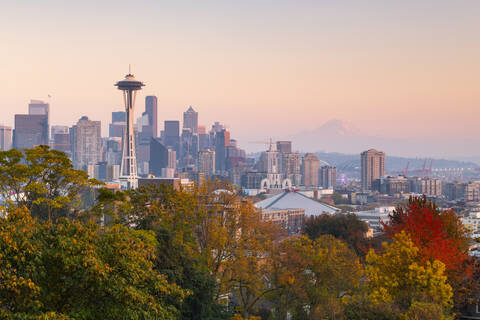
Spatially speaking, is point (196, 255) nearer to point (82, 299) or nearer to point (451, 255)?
point (451, 255)

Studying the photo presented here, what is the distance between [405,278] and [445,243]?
4.12 metres

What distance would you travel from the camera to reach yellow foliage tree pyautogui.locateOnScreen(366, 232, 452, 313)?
81.7 feet

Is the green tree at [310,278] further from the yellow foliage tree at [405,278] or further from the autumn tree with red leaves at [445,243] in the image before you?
the yellow foliage tree at [405,278]

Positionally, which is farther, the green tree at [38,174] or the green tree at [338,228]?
the green tree at [338,228]

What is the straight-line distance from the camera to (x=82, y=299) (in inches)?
555

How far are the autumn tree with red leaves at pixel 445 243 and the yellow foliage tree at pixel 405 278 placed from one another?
108cm

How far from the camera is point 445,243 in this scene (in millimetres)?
29188

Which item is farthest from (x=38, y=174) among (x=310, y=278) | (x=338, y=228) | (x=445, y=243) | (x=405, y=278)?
(x=338, y=228)

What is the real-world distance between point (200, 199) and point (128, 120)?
483 feet

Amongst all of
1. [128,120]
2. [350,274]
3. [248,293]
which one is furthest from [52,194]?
[128,120]

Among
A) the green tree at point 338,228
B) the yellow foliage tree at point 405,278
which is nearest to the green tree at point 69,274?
the yellow foliage tree at point 405,278

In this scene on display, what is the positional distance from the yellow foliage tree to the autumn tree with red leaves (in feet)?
3.55

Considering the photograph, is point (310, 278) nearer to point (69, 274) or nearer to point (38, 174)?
point (38, 174)

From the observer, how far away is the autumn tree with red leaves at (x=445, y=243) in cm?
2812
